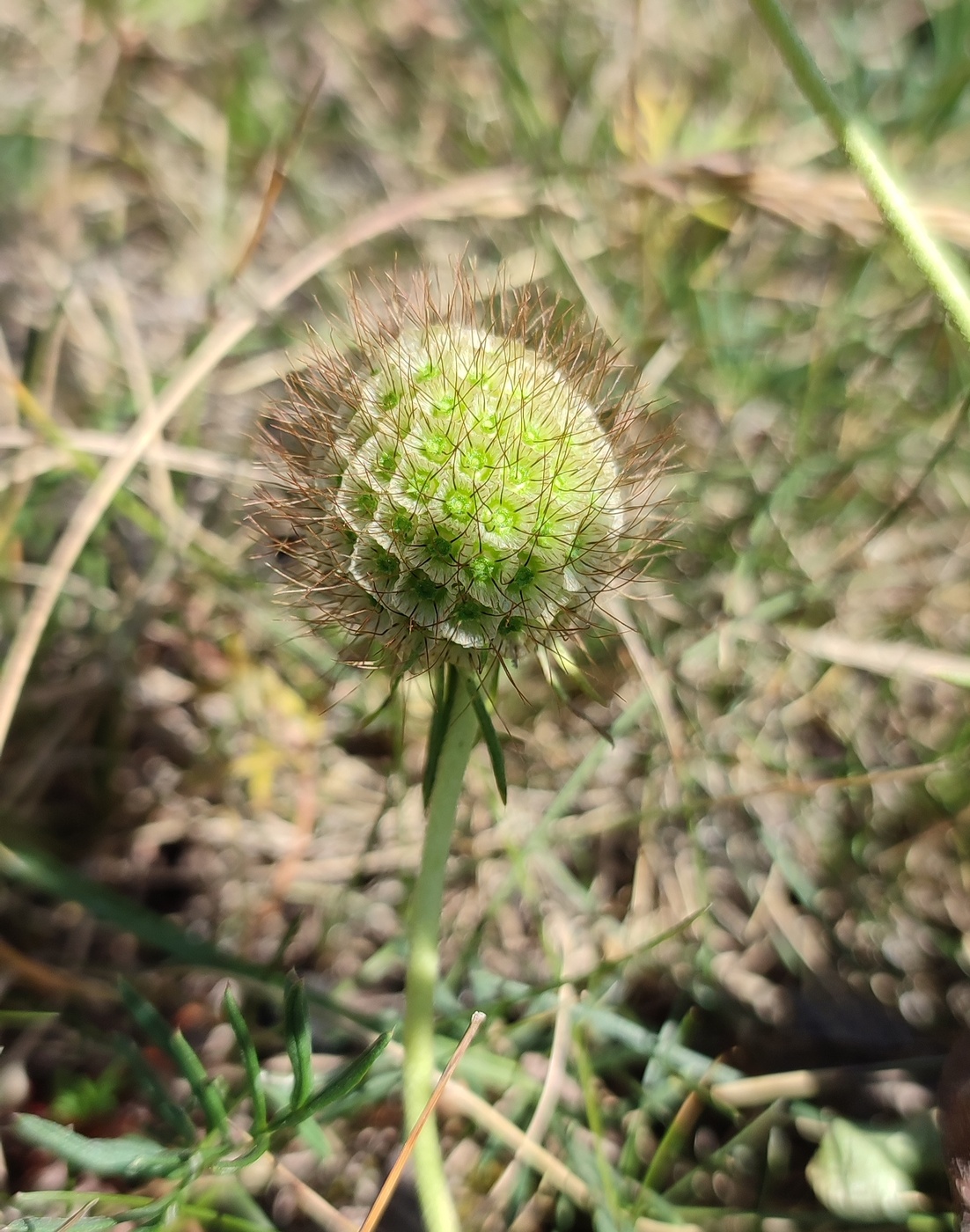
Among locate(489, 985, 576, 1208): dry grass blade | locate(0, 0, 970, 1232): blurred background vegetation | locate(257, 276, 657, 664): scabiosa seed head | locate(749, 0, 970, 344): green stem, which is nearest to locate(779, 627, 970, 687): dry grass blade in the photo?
locate(0, 0, 970, 1232): blurred background vegetation

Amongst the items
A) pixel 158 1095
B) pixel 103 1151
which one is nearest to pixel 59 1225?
→ pixel 103 1151

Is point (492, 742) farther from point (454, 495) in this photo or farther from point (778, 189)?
point (778, 189)

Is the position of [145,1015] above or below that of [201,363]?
below

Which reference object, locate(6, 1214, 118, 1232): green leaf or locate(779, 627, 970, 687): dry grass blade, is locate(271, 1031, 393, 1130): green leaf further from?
locate(779, 627, 970, 687): dry grass blade

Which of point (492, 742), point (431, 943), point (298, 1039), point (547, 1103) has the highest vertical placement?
point (492, 742)

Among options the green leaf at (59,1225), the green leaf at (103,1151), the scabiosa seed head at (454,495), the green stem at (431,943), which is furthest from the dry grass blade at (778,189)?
the green leaf at (59,1225)
